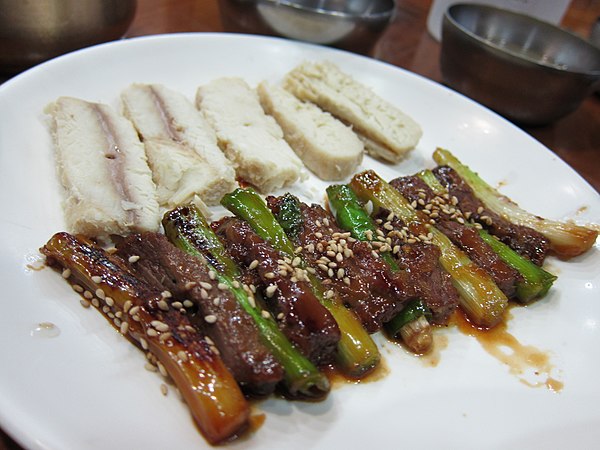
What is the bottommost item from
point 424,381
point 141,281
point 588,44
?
point 424,381

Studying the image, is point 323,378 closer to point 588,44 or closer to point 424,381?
point 424,381

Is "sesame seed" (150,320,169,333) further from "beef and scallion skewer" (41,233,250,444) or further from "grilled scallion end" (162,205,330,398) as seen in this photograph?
"grilled scallion end" (162,205,330,398)

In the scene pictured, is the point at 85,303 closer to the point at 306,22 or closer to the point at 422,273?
the point at 422,273

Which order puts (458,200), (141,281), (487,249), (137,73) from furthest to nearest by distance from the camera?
(137,73)
(458,200)
(487,249)
(141,281)

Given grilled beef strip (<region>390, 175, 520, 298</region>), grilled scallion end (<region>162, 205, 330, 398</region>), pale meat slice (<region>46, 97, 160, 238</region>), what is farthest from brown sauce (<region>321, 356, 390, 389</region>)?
pale meat slice (<region>46, 97, 160, 238</region>)

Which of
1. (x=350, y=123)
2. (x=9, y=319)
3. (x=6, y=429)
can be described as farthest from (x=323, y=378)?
(x=350, y=123)

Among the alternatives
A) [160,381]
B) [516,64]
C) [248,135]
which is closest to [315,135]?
[248,135]

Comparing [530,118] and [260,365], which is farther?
[530,118]
